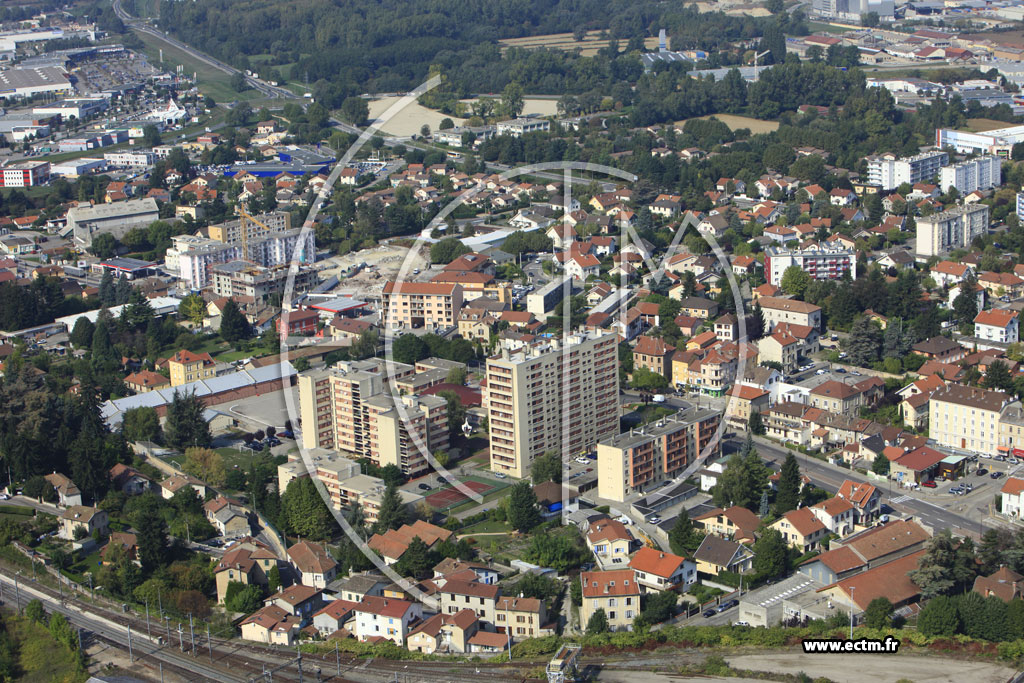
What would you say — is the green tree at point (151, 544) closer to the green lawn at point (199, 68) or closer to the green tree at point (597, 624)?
the green tree at point (597, 624)

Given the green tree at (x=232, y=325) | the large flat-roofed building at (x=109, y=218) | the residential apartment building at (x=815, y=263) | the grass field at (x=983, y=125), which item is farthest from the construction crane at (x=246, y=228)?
the grass field at (x=983, y=125)

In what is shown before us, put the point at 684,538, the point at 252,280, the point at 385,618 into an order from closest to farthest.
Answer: the point at 385,618, the point at 684,538, the point at 252,280

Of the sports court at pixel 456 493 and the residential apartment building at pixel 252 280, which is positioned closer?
the sports court at pixel 456 493

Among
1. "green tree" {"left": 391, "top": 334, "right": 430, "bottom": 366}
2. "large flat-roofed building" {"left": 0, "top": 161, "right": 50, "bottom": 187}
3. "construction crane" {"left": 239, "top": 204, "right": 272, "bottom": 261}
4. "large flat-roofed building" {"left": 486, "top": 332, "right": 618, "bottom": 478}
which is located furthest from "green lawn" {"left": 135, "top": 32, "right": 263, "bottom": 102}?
"large flat-roofed building" {"left": 486, "top": 332, "right": 618, "bottom": 478}

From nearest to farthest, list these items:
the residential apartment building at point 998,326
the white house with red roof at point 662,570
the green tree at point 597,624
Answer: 1. the green tree at point 597,624
2. the white house with red roof at point 662,570
3. the residential apartment building at point 998,326

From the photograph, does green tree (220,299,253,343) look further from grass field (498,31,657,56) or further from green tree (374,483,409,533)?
grass field (498,31,657,56)

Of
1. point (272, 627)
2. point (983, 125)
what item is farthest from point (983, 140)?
→ point (272, 627)

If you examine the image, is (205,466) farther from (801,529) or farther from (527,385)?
(801,529)
